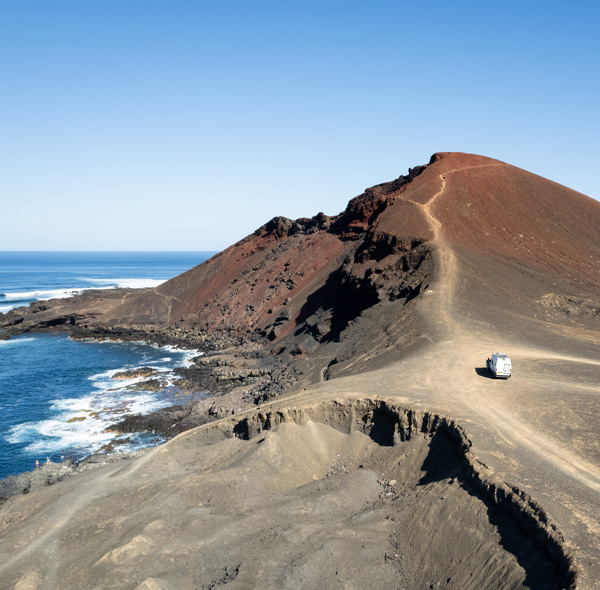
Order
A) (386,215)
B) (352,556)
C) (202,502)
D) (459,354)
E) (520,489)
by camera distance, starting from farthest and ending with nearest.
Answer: (386,215) < (459,354) < (202,502) < (352,556) < (520,489)

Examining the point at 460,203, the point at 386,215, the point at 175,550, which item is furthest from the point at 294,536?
the point at 460,203

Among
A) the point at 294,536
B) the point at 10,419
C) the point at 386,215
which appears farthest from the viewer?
the point at 386,215

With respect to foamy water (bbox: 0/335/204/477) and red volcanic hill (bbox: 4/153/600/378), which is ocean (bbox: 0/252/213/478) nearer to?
foamy water (bbox: 0/335/204/477)

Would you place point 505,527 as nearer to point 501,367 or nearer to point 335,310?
point 501,367

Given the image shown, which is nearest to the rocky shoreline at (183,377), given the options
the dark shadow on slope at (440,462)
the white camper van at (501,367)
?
the white camper van at (501,367)

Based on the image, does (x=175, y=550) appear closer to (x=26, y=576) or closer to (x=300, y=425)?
(x=26, y=576)

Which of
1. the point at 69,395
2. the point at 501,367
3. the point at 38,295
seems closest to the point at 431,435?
the point at 501,367

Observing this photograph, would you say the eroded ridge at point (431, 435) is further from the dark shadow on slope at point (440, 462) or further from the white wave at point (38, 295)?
the white wave at point (38, 295)
